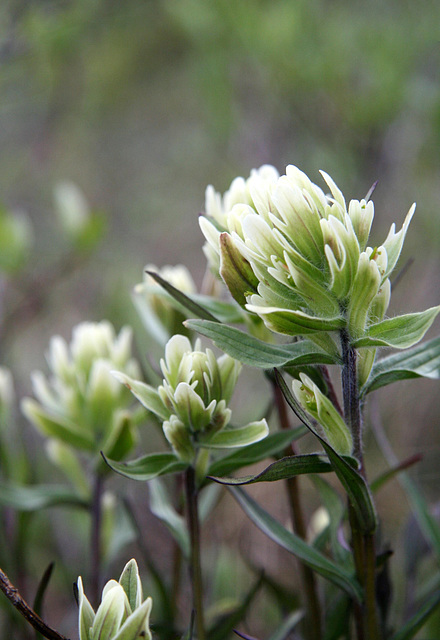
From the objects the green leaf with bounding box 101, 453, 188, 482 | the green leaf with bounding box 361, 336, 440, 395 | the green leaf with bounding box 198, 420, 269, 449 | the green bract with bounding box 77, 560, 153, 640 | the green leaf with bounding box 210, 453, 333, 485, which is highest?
the green leaf with bounding box 101, 453, 188, 482

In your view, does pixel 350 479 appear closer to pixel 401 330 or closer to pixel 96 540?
pixel 401 330

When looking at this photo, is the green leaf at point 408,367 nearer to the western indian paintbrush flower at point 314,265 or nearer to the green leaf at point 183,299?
the western indian paintbrush flower at point 314,265

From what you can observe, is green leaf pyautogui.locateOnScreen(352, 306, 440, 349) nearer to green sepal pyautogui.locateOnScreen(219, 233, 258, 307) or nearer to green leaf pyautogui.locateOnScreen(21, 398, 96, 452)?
green sepal pyautogui.locateOnScreen(219, 233, 258, 307)

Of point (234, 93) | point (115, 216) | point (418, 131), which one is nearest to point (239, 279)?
point (418, 131)

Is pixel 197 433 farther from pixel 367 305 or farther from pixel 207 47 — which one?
pixel 207 47

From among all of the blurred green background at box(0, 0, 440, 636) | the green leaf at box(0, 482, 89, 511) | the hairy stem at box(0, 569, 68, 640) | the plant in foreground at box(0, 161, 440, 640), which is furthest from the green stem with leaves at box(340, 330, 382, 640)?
the blurred green background at box(0, 0, 440, 636)

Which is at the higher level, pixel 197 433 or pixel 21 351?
pixel 21 351

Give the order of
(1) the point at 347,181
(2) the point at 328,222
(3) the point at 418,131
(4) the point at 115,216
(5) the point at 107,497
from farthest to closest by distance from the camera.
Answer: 1. (4) the point at 115,216
2. (3) the point at 418,131
3. (1) the point at 347,181
4. (5) the point at 107,497
5. (2) the point at 328,222
